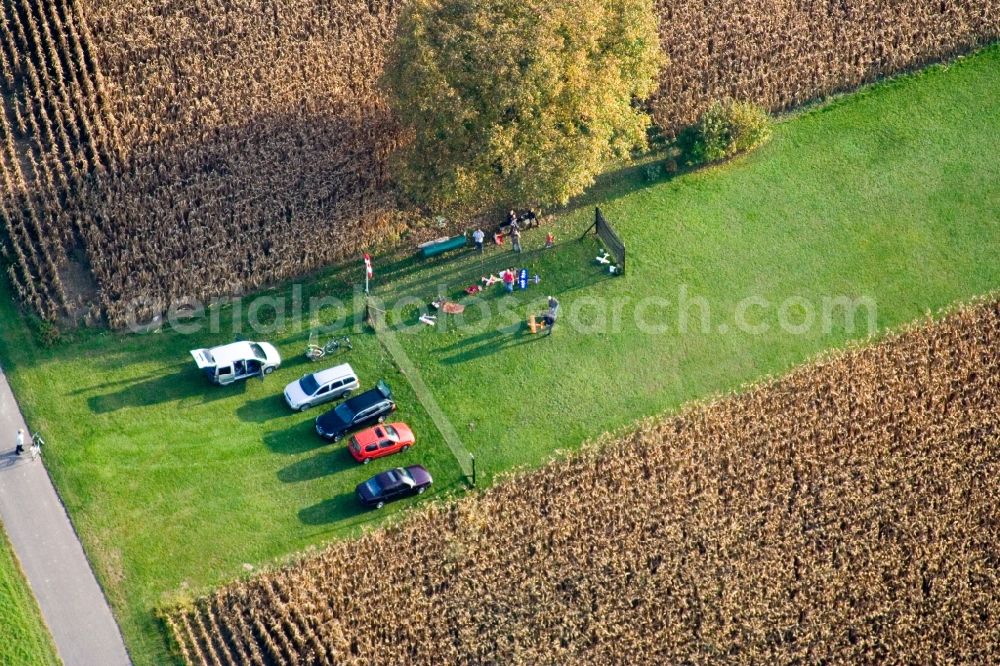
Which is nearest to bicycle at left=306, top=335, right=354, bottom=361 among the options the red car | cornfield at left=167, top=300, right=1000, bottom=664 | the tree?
the red car

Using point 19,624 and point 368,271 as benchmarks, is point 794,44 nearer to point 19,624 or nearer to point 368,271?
point 368,271

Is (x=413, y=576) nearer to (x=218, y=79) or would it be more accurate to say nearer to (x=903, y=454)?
(x=903, y=454)

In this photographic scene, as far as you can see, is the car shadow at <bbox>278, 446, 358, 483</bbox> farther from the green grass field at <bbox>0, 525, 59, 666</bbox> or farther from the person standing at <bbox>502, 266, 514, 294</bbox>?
the person standing at <bbox>502, 266, 514, 294</bbox>

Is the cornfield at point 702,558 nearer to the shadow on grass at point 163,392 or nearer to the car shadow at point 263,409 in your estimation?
Answer: the car shadow at point 263,409

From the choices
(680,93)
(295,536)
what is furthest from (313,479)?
→ (680,93)

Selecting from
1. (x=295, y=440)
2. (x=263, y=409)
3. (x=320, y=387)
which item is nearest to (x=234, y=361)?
(x=263, y=409)
